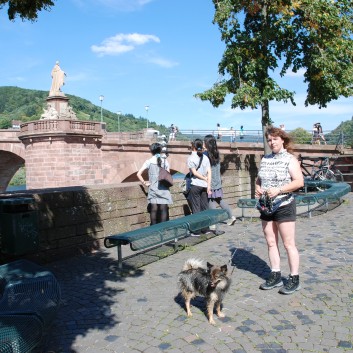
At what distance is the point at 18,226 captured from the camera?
16.7 feet

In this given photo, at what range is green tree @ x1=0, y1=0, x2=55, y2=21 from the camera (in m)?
4.56

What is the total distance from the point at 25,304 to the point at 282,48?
10.8 meters

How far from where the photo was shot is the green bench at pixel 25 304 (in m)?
2.38

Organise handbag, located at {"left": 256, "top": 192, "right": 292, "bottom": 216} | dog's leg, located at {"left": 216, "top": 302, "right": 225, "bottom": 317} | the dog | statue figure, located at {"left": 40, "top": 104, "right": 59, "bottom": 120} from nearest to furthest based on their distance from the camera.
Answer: the dog
dog's leg, located at {"left": 216, "top": 302, "right": 225, "bottom": 317}
handbag, located at {"left": 256, "top": 192, "right": 292, "bottom": 216}
statue figure, located at {"left": 40, "top": 104, "right": 59, "bottom": 120}

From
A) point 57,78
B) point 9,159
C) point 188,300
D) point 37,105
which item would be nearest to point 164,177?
point 188,300

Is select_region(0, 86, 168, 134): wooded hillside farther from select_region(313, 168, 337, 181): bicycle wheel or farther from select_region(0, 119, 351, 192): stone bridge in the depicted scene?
select_region(313, 168, 337, 181): bicycle wheel

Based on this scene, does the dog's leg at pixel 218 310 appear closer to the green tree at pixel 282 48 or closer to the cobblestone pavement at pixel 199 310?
the cobblestone pavement at pixel 199 310

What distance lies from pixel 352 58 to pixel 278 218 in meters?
9.32

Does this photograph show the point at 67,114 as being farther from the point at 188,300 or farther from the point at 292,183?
the point at 188,300

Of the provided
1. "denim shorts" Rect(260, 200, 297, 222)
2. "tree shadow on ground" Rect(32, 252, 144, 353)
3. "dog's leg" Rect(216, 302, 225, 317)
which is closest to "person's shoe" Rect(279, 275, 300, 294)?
"denim shorts" Rect(260, 200, 297, 222)

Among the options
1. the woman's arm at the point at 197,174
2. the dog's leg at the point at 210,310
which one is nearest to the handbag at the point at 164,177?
the woman's arm at the point at 197,174

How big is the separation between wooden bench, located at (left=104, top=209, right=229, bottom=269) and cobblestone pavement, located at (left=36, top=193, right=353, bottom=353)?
326 millimetres

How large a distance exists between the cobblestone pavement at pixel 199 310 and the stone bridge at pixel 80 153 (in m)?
17.9

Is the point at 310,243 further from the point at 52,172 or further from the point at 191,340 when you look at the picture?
the point at 52,172
